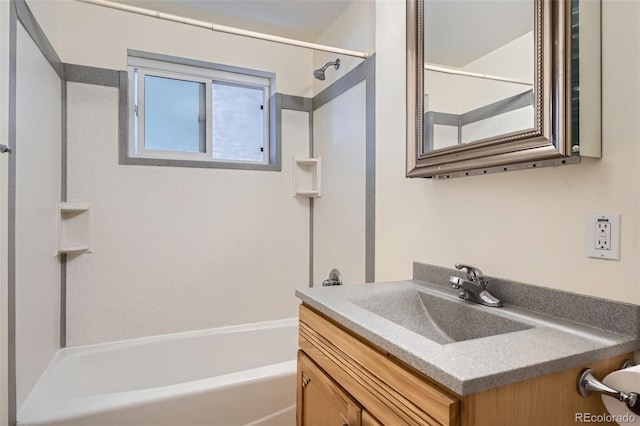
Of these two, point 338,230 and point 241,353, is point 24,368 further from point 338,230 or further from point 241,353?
point 338,230

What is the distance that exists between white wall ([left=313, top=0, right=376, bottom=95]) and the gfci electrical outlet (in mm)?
1398

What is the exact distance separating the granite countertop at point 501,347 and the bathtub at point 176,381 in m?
0.83

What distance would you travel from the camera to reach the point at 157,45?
7.46 feet

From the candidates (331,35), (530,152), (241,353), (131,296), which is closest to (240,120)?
(331,35)

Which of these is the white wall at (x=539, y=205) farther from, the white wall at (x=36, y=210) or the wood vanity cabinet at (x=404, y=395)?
the white wall at (x=36, y=210)

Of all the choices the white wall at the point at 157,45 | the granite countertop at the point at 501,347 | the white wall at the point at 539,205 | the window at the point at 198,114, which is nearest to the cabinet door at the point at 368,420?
the granite countertop at the point at 501,347

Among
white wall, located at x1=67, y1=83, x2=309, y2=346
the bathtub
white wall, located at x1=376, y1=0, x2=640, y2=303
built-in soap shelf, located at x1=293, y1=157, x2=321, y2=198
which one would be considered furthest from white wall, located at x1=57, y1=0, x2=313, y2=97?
the bathtub

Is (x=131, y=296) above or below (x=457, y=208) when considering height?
below

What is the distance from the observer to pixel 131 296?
7.34 feet

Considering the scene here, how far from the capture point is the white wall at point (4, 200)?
1224 mm

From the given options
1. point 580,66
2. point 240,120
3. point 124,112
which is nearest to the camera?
point 580,66

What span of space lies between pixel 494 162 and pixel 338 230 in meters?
1.36

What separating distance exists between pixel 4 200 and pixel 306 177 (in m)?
1.75

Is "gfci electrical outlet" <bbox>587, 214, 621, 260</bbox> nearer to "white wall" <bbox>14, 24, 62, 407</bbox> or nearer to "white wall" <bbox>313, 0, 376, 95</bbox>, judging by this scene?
"white wall" <bbox>313, 0, 376, 95</bbox>
